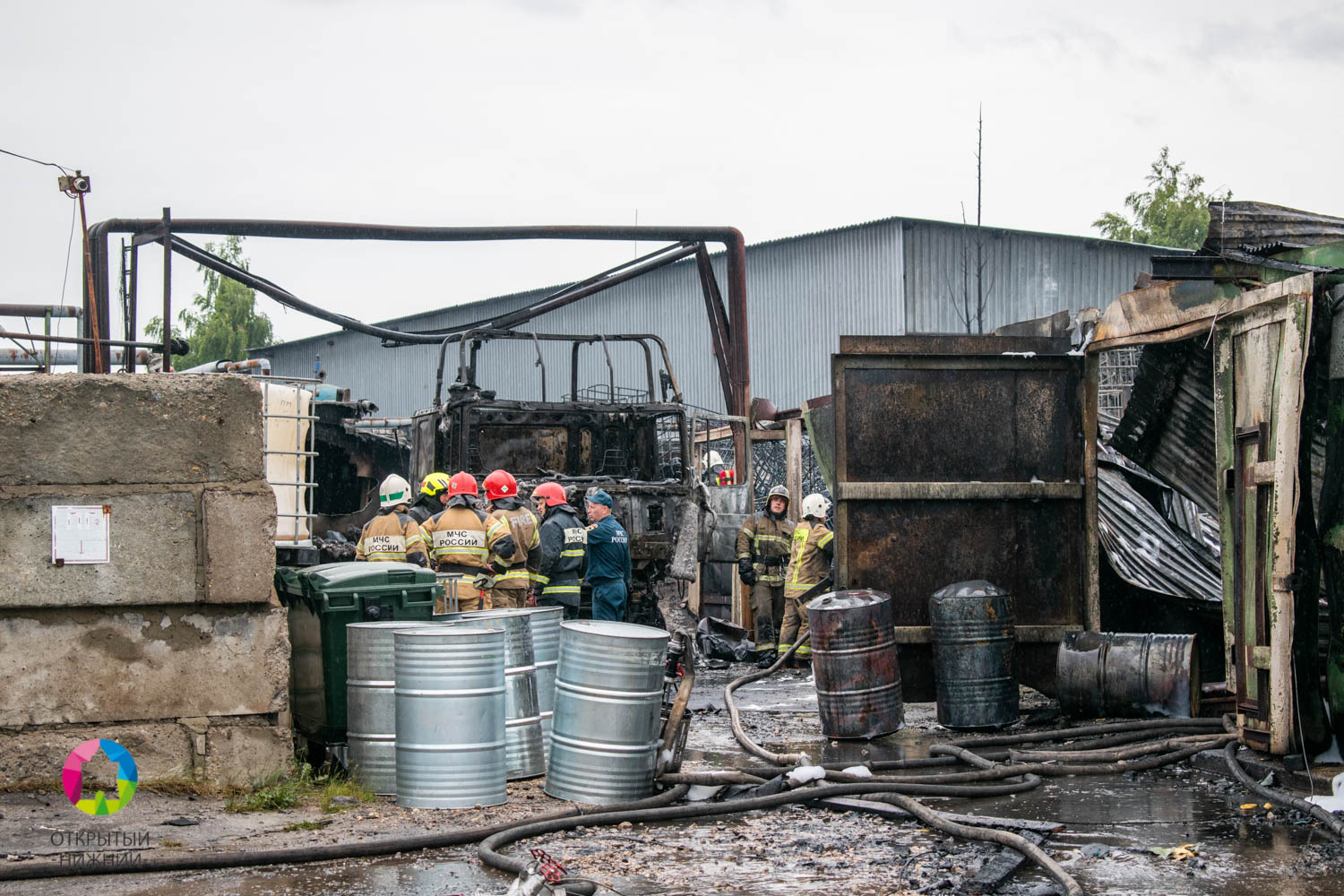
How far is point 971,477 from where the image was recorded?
335 inches

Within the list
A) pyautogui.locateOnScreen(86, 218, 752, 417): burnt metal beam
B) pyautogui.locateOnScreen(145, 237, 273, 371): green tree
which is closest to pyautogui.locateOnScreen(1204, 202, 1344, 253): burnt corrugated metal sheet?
pyautogui.locateOnScreen(86, 218, 752, 417): burnt metal beam

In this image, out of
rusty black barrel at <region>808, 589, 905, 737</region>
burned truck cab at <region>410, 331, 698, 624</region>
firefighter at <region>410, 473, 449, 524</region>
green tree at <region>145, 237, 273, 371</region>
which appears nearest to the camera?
rusty black barrel at <region>808, 589, 905, 737</region>

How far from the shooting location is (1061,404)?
8.55 metres

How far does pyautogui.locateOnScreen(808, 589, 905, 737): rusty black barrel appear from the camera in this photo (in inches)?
299

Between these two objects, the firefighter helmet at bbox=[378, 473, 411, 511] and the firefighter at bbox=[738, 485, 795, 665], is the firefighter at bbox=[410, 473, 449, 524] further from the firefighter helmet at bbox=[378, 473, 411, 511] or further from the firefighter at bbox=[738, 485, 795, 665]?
the firefighter at bbox=[738, 485, 795, 665]

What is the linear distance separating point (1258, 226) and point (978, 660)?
2.83 metres

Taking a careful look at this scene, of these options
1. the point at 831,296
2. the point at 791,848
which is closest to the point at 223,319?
the point at 831,296

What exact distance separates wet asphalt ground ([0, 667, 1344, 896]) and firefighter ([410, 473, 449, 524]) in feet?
13.8

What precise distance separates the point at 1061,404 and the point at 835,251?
1857cm

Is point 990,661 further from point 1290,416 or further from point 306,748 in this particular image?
point 306,748

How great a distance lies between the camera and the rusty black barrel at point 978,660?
25.2 ft

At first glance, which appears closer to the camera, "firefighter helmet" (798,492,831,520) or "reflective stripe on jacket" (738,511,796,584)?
"firefighter helmet" (798,492,831,520)

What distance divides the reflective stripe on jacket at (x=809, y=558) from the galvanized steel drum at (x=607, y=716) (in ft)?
19.2

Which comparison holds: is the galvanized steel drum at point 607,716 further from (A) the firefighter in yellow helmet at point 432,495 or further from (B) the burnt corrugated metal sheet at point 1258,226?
(A) the firefighter in yellow helmet at point 432,495
